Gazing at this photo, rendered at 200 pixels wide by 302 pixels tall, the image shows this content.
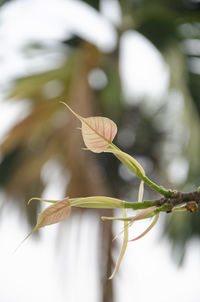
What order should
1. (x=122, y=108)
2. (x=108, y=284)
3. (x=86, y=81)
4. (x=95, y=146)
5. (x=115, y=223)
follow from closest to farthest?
(x=95, y=146)
(x=108, y=284)
(x=115, y=223)
(x=86, y=81)
(x=122, y=108)

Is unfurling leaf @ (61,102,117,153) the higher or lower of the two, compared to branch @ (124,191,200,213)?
higher

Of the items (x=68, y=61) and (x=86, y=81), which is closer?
(x=86, y=81)

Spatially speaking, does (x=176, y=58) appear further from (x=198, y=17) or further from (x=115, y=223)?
(x=115, y=223)

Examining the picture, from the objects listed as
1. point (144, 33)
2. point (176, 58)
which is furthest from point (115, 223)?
point (144, 33)

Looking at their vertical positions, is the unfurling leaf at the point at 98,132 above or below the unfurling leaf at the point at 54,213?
above

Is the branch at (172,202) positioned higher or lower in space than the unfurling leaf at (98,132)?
lower

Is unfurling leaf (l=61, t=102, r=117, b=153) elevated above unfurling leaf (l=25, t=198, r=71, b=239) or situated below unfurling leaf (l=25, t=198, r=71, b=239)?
above

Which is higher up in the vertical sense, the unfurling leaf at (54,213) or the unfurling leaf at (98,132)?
the unfurling leaf at (98,132)

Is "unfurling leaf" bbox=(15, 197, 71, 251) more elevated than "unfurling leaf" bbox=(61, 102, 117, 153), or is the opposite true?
"unfurling leaf" bbox=(61, 102, 117, 153)
